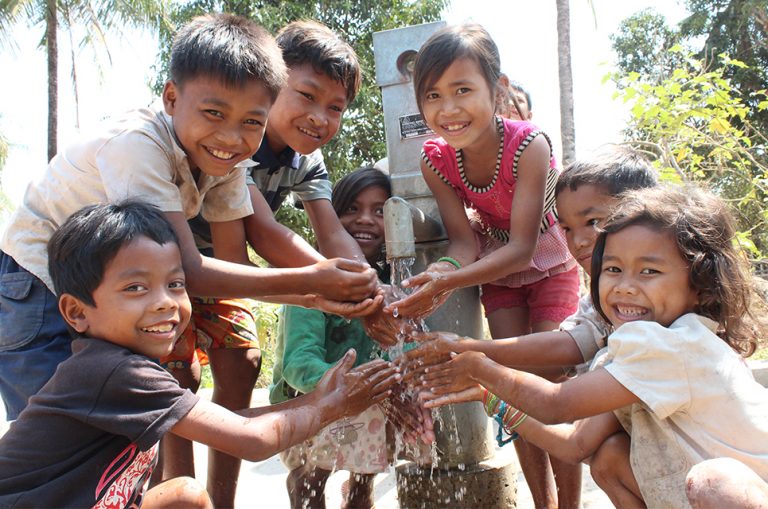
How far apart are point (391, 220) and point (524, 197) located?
63cm

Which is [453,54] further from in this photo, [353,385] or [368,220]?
[353,385]

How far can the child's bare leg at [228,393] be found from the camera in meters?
2.79

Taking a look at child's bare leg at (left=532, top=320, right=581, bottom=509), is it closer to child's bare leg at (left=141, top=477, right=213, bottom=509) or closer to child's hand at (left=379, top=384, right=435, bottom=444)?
child's hand at (left=379, top=384, right=435, bottom=444)

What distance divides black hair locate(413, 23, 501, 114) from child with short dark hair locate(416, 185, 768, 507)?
1.00 meters

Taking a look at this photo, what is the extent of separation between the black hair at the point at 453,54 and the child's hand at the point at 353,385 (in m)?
1.19

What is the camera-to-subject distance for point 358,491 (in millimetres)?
3121

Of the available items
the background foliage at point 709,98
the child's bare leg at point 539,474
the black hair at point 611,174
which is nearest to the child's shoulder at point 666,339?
the black hair at point 611,174

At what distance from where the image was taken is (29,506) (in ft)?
5.68

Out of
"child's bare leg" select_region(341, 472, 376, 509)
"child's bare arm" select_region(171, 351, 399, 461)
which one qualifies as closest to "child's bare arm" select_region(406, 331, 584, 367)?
"child's bare arm" select_region(171, 351, 399, 461)

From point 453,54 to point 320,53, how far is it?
598 mm

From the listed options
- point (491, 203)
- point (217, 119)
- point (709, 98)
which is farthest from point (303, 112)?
point (709, 98)

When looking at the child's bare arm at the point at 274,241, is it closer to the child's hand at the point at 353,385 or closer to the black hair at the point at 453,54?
the child's hand at the point at 353,385

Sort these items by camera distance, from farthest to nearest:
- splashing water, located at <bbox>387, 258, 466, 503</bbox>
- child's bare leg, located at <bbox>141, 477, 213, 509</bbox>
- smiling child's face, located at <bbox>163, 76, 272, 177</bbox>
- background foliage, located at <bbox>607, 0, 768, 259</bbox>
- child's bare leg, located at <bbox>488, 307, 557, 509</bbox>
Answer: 1. background foliage, located at <bbox>607, 0, 768, 259</bbox>
2. child's bare leg, located at <bbox>488, 307, 557, 509</bbox>
3. splashing water, located at <bbox>387, 258, 466, 503</bbox>
4. smiling child's face, located at <bbox>163, 76, 272, 177</bbox>
5. child's bare leg, located at <bbox>141, 477, 213, 509</bbox>

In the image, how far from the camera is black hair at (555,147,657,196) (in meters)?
2.58
